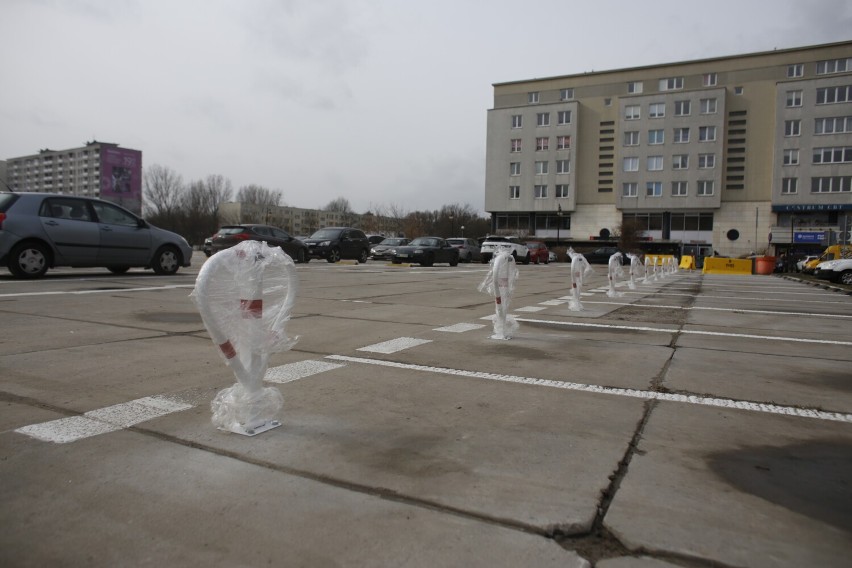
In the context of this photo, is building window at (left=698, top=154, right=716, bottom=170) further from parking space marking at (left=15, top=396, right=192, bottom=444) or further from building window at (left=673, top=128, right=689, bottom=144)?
parking space marking at (left=15, top=396, right=192, bottom=444)

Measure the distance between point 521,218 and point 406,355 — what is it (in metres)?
67.0

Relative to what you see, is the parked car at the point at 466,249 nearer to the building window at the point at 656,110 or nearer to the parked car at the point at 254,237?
the parked car at the point at 254,237

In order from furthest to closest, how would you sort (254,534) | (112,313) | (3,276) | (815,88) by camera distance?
(815,88), (3,276), (112,313), (254,534)

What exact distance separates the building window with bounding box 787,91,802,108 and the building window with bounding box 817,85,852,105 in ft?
5.71

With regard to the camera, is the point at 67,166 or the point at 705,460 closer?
the point at 705,460

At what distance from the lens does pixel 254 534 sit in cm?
219

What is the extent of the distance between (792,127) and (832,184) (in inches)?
284

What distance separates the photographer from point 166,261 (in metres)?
13.5

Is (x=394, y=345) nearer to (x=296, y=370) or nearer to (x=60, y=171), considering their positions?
(x=296, y=370)

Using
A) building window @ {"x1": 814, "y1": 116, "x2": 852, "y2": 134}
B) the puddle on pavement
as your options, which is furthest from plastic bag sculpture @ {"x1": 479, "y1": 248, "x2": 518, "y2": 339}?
building window @ {"x1": 814, "y1": 116, "x2": 852, "y2": 134}

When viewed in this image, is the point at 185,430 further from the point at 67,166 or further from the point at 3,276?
the point at 67,166

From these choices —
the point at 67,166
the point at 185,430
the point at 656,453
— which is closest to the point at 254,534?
the point at 185,430

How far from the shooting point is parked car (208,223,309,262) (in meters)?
20.7

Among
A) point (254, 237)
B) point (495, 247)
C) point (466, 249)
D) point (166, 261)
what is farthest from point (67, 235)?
point (466, 249)
